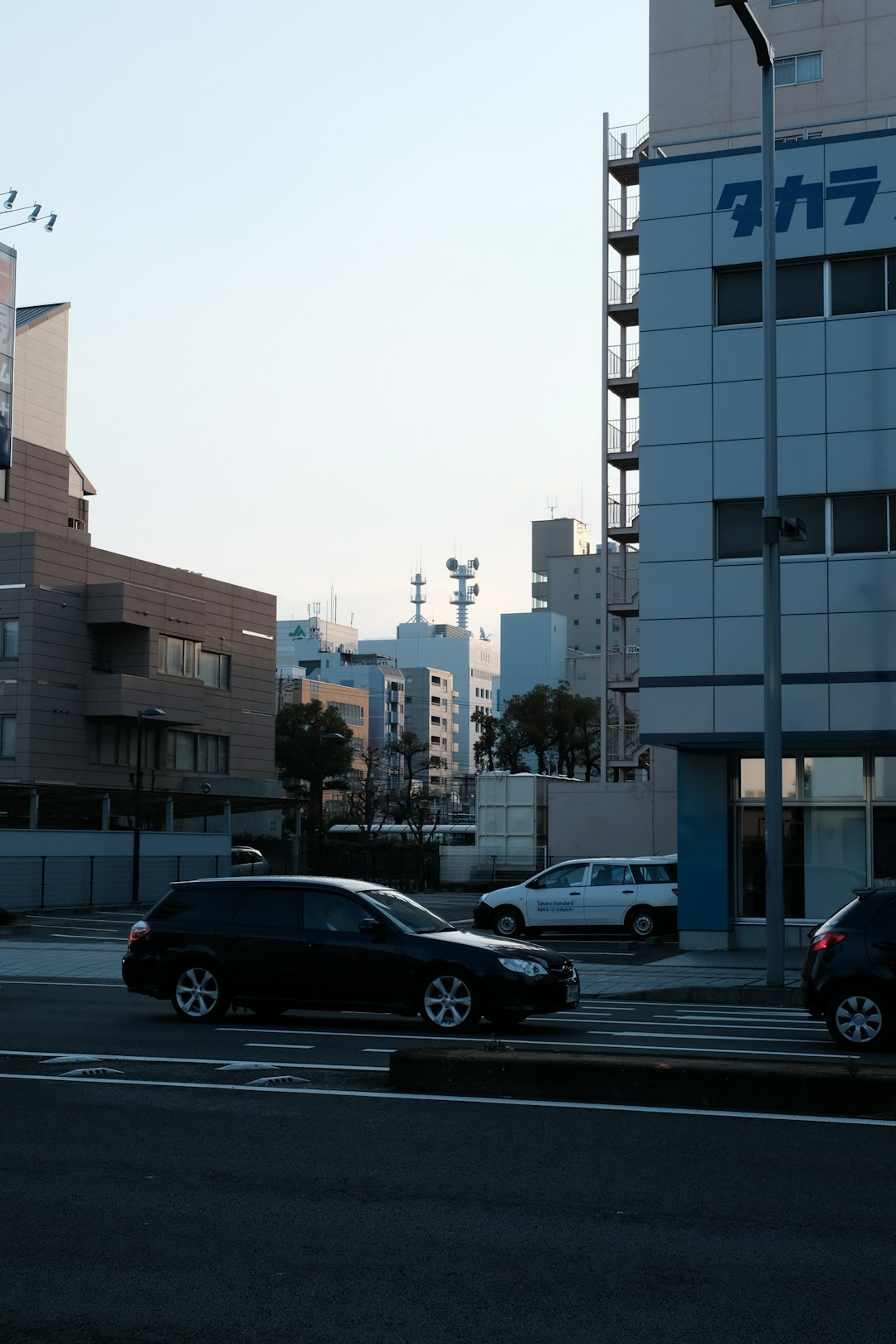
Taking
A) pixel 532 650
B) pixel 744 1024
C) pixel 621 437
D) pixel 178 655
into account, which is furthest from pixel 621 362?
pixel 532 650

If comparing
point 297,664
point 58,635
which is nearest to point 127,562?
point 58,635

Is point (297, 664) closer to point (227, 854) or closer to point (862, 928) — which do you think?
point (227, 854)

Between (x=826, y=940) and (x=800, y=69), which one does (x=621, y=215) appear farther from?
(x=826, y=940)

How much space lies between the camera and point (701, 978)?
2186 cm

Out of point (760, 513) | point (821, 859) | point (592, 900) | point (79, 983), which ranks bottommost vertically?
point (79, 983)

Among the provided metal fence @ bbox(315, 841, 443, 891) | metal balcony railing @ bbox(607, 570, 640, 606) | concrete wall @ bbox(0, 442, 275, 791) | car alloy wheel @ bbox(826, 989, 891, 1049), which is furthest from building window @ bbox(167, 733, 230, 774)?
car alloy wheel @ bbox(826, 989, 891, 1049)

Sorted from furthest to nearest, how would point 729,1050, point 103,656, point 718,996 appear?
point 103,656
point 718,996
point 729,1050

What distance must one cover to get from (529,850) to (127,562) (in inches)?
1010

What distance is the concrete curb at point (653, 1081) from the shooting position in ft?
33.2

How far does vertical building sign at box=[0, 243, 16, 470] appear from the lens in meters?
39.8

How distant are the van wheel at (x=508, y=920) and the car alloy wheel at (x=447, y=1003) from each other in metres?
16.4

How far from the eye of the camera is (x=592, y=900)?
31.0 meters

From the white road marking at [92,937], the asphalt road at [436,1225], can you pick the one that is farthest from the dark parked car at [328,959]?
the white road marking at [92,937]

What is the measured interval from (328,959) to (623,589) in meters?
46.3
